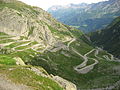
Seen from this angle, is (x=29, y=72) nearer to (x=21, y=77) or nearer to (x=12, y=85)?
(x=21, y=77)

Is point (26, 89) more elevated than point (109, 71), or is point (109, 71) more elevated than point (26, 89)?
point (26, 89)

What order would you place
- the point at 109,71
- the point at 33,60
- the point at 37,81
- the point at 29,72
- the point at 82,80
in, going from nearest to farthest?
the point at 37,81 → the point at 29,72 → the point at 82,80 → the point at 33,60 → the point at 109,71

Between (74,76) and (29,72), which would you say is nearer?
(29,72)

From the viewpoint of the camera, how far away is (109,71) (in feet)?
647

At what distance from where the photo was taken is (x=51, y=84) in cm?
5603

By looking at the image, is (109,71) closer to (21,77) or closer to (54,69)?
(54,69)

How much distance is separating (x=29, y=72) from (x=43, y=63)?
12006 centimetres

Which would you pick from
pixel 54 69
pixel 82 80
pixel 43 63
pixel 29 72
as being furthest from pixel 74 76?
pixel 29 72

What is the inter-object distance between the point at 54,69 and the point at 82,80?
27054 mm

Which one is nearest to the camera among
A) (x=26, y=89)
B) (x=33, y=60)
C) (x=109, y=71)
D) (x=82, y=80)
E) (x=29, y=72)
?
(x=26, y=89)

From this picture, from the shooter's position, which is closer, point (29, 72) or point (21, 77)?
point (21, 77)

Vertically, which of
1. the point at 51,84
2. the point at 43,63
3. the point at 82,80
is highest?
the point at 51,84

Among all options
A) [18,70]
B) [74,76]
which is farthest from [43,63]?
[18,70]

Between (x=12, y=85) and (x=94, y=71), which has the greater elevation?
(x=12, y=85)
